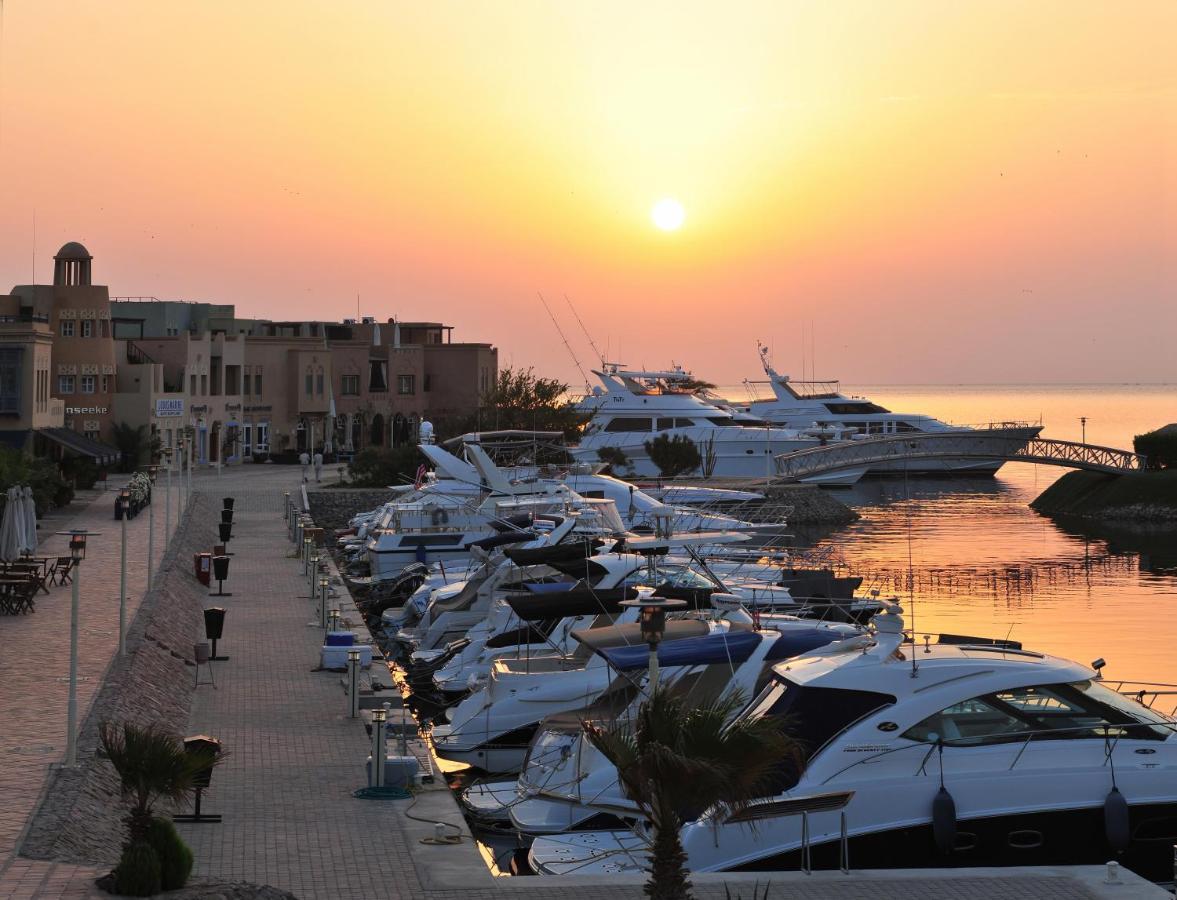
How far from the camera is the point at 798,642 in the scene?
1925 centimetres

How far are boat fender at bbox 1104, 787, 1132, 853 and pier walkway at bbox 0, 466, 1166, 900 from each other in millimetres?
1625

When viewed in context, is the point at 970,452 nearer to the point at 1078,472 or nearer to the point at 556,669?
the point at 1078,472

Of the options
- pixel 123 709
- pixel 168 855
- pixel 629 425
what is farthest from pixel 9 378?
pixel 168 855

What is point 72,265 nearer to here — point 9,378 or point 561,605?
point 9,378

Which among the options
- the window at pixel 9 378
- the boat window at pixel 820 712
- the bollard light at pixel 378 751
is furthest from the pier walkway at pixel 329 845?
the window at pixel 9 378

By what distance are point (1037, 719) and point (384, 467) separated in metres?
51.1

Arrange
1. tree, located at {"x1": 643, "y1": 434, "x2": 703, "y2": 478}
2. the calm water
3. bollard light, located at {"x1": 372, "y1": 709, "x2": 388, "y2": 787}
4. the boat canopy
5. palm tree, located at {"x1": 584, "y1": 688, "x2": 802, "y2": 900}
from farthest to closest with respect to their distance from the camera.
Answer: tree, located at {"x1": 643, "y1": 434, "x2": 703, "y2": 478}
the calm water
the boat canopy
bollard light, located at {"x1": 372, "y1": 709, "x2": 388, "y2": 787}
palm tree, located at {"x1": 584, "y1": 688, "x2": 802, "y2": 900}

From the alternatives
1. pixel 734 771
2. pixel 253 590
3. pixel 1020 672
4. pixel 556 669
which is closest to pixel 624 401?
pixel 253 590

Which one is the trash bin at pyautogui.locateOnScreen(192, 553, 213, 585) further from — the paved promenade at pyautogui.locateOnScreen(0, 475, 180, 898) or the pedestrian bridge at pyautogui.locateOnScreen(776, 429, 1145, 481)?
the pedestrian bridge at pyautogui.locateOnScreen(776, 429, 1145, 481)

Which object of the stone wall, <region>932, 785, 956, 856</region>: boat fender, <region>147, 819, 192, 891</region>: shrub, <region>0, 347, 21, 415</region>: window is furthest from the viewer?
<region>0, 347, 21, 415</region>: window

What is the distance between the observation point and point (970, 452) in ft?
265

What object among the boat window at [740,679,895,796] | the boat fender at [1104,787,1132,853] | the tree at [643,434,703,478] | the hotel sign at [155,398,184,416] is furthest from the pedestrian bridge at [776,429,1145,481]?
the boat fender at [1104,787,1132,853]

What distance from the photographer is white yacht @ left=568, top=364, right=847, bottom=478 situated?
81625mm

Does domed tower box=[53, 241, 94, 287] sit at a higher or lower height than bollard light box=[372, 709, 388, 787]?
higher
